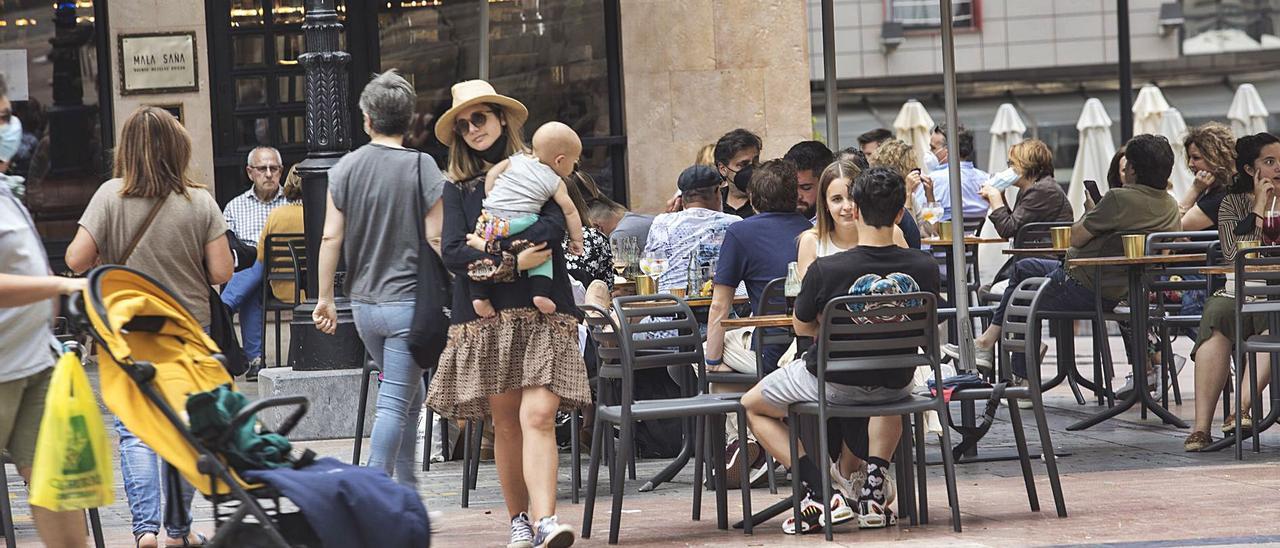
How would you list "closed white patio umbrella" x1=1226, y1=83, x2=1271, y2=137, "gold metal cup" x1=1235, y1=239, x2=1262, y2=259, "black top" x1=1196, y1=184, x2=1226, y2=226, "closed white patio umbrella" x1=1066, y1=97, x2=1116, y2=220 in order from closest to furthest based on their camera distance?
"gold metal cup" x1=1235, y1=239, x2=1262, y2=259 < "black top" x1=1196, y1=184, x2=1226, y2=226 < "closed white patio umbrella" x1=1066, y1=97, x2=1116, y2=220 < "closed white patio umbrella" x1=1226, y1=83, x2=1271, y2=137

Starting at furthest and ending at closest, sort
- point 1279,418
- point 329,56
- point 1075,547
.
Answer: point 329,56 < point 1279,418 < point 1075,547

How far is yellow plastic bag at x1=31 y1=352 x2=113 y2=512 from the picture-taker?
5094 mm

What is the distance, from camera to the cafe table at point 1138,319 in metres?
9.98

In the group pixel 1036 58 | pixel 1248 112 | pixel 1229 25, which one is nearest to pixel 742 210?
pixel 1248 112

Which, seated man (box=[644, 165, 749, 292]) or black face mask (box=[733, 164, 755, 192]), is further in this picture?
black face mask (box=[733, 164, 755, 192])

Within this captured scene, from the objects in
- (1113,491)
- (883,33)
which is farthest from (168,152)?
(883,33)

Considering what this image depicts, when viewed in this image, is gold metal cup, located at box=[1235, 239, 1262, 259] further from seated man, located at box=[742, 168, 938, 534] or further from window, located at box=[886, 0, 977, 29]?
window, located at box=[886, 0, 977, 29]

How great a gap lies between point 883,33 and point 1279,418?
23.9 meters

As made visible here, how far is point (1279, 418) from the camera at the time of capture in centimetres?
966

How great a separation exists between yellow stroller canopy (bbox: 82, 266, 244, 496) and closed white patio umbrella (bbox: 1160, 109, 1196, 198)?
13350 millimetres

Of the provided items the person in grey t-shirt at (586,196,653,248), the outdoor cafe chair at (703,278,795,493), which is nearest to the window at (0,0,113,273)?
the person in grey t-shirt at (586,196,653,248)

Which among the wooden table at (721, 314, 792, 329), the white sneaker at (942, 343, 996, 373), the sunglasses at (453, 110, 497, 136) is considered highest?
the sunglasses at (453, 110, 497, 136)

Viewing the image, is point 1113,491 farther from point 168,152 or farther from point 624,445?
point 168,152

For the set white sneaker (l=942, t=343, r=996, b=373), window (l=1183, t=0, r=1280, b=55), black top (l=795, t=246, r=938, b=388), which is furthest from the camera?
window (l=1183, t=0, r=1280, b=55)
